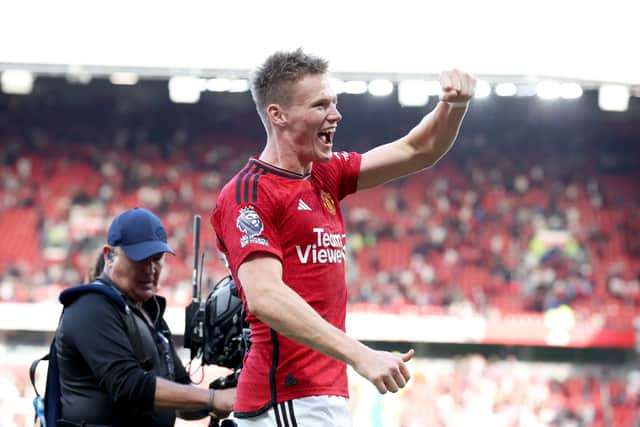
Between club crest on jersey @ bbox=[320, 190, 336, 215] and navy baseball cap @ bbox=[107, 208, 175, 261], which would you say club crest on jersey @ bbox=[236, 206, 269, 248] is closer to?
club crest on jersey @ bbox=[320, 190, 336, 215]

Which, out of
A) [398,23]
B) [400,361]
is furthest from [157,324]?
[398,23]

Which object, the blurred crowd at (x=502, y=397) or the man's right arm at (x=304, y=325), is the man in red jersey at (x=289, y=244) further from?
the blurred crowd at (x=502, y=397)

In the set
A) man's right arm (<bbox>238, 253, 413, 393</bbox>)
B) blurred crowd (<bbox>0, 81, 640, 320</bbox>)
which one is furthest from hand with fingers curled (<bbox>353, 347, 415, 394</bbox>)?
blurred crowd (<bbox>0, 81, 640, 320</bbox>)

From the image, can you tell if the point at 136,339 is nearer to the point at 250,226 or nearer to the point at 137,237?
the point at 137,237

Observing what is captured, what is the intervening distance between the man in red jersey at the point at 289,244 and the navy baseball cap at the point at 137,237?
2.55 feet

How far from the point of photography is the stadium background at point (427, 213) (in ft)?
58.0

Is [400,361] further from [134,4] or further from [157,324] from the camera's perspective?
[134,4]

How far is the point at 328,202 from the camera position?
10.2 ft

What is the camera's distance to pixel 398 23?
Result: 790 inches

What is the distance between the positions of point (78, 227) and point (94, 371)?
704 inches

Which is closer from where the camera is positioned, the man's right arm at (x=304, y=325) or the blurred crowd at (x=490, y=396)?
the man's right arm at (x=304, y=325)

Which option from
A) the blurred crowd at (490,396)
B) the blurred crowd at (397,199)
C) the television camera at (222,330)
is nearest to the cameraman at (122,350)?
the television camera at (222,330)

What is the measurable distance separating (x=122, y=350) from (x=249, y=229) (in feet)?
3.37

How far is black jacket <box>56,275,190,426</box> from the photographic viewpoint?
3604 millimetres
